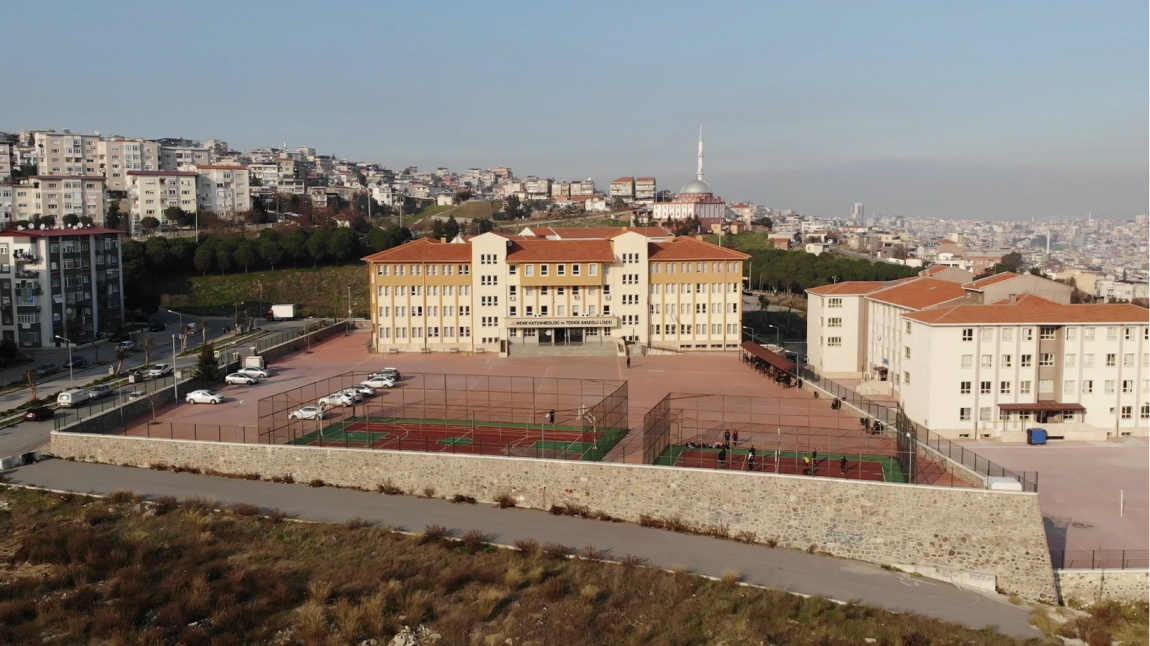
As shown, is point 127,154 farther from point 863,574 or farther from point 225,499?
point 863,574

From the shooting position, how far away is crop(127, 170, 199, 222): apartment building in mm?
86375

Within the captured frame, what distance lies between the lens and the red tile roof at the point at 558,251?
44000 mm

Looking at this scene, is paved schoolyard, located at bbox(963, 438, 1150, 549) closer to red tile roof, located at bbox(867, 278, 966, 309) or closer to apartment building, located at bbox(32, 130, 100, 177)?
red tile roof, located at bbox(867, 278, 966, 309)

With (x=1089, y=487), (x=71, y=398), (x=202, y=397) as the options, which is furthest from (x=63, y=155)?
(x=1089, y=487)

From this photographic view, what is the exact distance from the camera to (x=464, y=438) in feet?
82.0

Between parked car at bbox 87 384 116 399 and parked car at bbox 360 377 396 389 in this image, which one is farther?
parked car at bbox 360 377 396 389

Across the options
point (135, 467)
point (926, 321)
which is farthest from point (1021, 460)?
point (135, 467)

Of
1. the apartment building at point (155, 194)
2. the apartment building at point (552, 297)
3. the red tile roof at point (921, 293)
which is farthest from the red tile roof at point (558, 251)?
the apartment building at point (155, 194)

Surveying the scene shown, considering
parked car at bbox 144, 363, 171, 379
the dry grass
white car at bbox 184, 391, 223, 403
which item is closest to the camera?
the dry grass

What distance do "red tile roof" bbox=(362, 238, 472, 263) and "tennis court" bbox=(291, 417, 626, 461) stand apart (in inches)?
707

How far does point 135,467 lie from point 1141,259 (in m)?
100

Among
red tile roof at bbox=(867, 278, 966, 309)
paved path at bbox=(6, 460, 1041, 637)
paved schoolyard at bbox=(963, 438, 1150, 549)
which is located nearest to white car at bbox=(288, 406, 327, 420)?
paved path at bbox=(6, 460, 1041, 637)

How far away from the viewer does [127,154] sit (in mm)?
101688

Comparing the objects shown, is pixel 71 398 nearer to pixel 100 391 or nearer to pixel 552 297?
pixel 100 391
